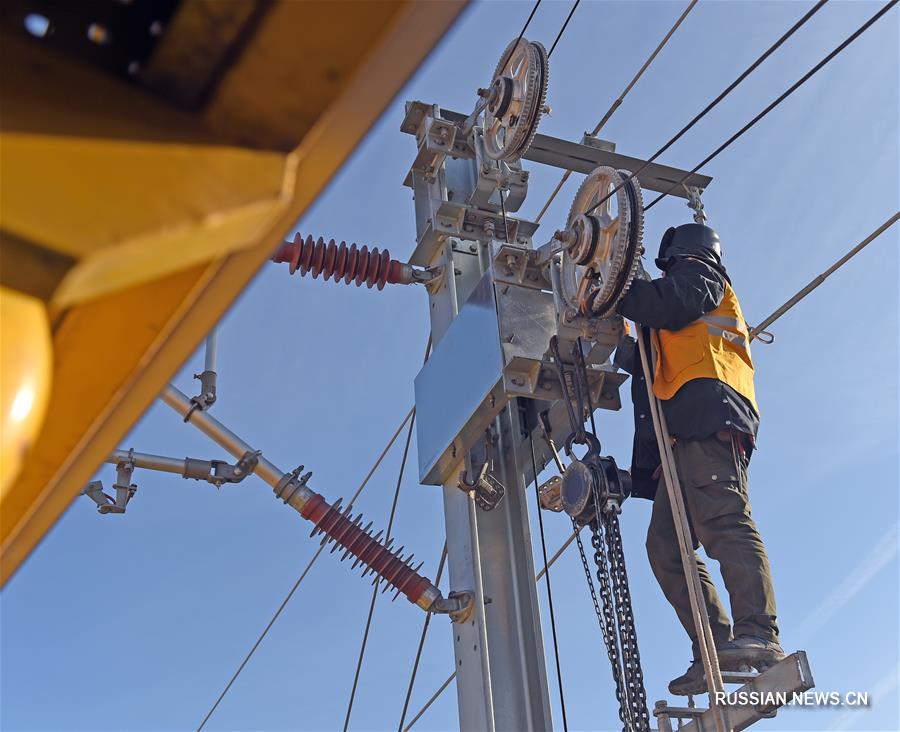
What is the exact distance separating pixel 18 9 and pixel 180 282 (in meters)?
0.35

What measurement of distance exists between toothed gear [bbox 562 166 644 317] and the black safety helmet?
33cm

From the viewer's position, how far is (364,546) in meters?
4.21

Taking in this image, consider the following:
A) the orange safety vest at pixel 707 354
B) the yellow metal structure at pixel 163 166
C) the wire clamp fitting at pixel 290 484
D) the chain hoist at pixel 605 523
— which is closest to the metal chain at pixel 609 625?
the chain hoist at pixel 605 523

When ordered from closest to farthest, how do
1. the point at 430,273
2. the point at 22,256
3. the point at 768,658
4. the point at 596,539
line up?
Answer: the point at 22,256, the point at 768,658, the point at 596,539, the point at 430,273

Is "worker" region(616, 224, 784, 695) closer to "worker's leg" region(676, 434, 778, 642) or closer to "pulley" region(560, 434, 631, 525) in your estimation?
"worker's leg" region(676, 434, 778, 642)

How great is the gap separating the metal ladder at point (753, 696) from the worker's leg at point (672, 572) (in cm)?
54

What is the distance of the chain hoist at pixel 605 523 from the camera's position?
11.0 ft

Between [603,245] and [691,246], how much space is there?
45 centimetres

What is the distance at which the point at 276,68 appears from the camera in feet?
3.64

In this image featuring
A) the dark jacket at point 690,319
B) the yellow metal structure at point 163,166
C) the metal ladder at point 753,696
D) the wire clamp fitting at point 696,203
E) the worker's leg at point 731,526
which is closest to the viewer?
the yellow metal structure at point 163,166

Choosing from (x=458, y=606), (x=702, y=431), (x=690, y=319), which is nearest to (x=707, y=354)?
(x=690, y=319)

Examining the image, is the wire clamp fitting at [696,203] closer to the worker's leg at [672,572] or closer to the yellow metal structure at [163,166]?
the worker's leg at [672,572]

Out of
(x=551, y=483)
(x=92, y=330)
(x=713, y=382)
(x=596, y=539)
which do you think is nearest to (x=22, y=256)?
(x=92, y=330)

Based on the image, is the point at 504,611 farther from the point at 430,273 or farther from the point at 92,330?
the point at 92,330
